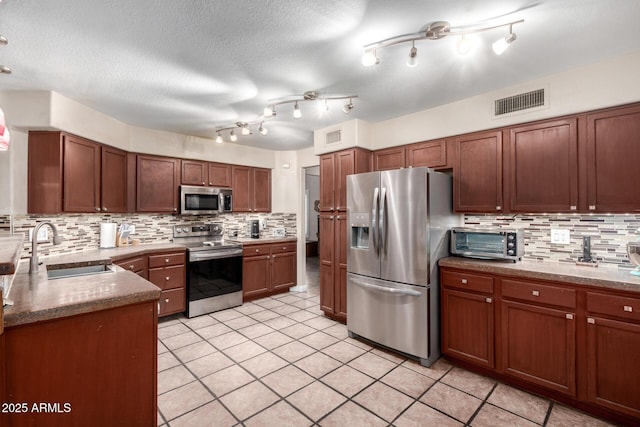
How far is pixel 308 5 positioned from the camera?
1.68 meters

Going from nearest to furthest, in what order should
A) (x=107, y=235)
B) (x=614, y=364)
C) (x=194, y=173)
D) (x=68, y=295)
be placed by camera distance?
(x=68, y=295) → (x=614, y=364) → (x=107, y=235) → (x=194, y=173)

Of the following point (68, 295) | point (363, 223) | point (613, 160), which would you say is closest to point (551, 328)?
point (613, 160)

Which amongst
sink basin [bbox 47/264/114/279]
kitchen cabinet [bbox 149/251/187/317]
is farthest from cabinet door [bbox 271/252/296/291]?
sink basin [bbox 47/264/114/279]

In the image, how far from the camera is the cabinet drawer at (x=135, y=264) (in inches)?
129

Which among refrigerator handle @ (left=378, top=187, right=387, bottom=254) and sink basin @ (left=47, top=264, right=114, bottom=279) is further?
refrigerator handle @ (left=378, top=187, right=387, bottom=254)

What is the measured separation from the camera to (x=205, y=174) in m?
4.60

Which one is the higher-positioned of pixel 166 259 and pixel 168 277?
pixel 166 259

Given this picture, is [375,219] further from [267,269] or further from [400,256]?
[267,269]

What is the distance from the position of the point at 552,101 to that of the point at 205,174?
4316 mm

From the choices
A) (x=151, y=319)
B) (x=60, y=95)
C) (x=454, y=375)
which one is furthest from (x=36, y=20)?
(x=454, y=375)

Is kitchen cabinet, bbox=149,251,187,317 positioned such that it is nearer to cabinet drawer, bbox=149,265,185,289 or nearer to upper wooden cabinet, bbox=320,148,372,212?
cabinet drawer, bbox=149,265,185,289

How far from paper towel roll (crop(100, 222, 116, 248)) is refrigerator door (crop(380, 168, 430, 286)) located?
10.8ft

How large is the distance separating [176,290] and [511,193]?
405 cm

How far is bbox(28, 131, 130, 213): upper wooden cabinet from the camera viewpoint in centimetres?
291
